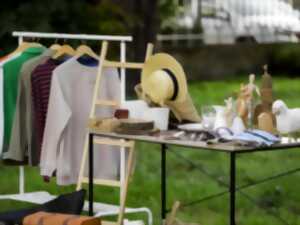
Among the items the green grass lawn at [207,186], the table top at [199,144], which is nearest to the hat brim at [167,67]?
the table top at [199,144]

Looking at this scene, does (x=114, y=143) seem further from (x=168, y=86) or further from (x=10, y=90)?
(x=10, y=90)

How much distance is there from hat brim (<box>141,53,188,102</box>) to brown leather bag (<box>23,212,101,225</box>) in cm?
86

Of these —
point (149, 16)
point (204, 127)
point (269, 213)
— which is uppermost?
point (149, 16)

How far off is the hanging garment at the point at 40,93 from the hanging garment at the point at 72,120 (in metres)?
0.13

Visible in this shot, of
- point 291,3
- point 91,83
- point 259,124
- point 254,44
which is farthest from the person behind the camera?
point 291,3

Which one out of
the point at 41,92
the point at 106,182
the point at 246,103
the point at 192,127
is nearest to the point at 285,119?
the point at 246,103

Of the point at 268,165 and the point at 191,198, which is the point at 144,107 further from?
the point at 268,165

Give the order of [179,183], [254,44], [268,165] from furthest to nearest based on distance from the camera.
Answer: [254,44] < [268,165] < [179,183]

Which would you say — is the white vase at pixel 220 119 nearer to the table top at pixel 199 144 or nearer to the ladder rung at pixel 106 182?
the table top at pixel 199 144

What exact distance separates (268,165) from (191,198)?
141 centimetres

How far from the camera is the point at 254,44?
1686 cm

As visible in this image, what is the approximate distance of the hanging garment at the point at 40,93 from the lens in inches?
247

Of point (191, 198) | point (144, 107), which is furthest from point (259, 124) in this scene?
point (191, 198)

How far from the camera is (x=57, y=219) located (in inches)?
207
